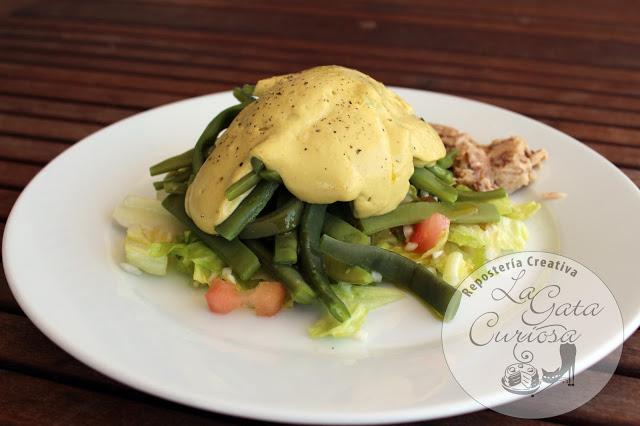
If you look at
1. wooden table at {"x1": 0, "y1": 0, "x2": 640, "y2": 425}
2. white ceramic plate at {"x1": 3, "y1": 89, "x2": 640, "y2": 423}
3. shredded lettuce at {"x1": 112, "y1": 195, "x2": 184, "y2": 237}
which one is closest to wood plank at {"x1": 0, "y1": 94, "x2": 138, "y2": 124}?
wooden table at {"x1": 0, "y1": 0, "x2": 640, "y2": 425}

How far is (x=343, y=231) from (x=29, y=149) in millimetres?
2087

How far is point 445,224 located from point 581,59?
303 centimetres

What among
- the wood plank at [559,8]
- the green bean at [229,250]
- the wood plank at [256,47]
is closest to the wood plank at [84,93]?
the wood plank at [256,47]

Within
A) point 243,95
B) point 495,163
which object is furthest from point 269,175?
point 495,163

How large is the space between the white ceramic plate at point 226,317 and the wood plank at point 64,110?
0.86 meters

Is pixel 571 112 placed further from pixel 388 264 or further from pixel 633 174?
pixel 388 264

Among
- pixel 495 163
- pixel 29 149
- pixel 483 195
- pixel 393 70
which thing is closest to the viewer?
pixel 483 195

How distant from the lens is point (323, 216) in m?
2.47

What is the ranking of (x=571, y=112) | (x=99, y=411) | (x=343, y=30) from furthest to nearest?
(x=343, y=30) < (x=571, y=112) < (x=99, y=411)

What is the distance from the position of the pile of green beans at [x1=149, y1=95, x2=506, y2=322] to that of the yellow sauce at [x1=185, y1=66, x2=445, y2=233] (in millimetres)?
53

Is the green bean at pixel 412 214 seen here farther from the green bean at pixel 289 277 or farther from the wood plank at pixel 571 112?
the wood plank at pixel 571 112

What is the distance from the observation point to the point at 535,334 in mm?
2070

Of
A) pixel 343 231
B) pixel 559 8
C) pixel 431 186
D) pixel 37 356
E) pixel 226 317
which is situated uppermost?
→ pixel 559 8

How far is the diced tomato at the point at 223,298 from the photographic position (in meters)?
2.27
